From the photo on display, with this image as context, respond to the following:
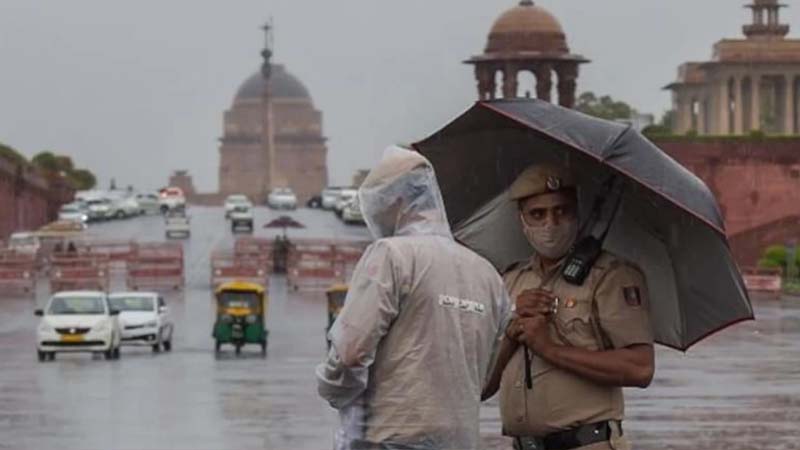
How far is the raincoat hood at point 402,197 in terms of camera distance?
803 cm

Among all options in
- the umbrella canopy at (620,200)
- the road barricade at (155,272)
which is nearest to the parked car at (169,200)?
the road barricade at (155,272)

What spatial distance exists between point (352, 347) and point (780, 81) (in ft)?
337

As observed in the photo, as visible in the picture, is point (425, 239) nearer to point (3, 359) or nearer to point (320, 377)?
point (320, 377)

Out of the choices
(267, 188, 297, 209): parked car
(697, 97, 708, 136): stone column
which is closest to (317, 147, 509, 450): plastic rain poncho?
(697, 97, 708, 136): stone column

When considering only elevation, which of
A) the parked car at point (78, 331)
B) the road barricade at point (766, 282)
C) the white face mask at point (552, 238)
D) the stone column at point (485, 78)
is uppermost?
the white face mask at point (552, 238)

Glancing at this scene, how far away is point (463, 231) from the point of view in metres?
9.37

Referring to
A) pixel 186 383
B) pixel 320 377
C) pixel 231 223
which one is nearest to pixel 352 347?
pixel 320 377

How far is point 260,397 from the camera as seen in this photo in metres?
27.7

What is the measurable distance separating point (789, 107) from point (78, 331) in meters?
73.5

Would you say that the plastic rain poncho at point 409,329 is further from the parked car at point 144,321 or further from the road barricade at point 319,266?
the road barricade at point 319,266

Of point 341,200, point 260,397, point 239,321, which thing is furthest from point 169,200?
point 260,397

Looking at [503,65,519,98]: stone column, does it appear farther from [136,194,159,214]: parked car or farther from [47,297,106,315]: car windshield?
[47,297,106,315]: car windshield

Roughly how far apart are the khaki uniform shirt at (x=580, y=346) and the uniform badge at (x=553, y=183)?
0.28 meters

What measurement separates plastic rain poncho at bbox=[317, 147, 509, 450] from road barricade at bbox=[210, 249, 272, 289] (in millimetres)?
55741
